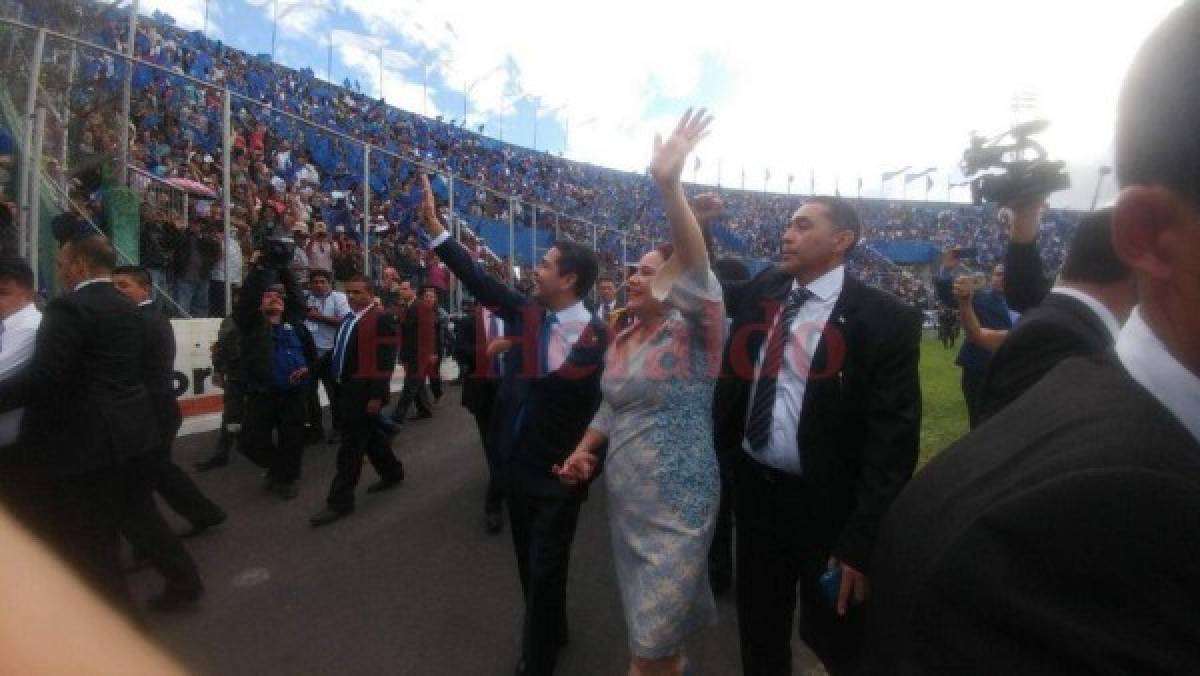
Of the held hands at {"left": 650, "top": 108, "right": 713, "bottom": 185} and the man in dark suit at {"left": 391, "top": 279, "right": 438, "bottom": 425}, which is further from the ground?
the held hands at {"left": 650, "top": 108, "right": 713, "bottom": 185}

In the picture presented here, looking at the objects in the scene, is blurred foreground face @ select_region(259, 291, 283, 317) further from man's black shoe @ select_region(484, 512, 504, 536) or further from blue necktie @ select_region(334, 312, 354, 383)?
man's black shoe @ select_region(484, 512, 504, 536)

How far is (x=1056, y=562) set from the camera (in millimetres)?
561

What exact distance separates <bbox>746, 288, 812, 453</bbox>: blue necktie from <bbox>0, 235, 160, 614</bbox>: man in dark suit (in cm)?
281

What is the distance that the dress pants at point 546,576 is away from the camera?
2701 millimetres

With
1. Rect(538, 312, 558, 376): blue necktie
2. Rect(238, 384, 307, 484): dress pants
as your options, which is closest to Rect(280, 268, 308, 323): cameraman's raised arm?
Rect(238, 384, 307, 484): dress pants

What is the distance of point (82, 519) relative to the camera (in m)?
2.95

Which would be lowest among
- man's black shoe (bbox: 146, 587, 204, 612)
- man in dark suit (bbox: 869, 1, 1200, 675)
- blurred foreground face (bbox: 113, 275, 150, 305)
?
man's black shoe (bbox: 146, 587, 204, 612)

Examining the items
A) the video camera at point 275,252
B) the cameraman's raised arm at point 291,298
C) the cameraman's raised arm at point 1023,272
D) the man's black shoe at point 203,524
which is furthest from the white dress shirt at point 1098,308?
the cameraman's raised arm at point 291,298

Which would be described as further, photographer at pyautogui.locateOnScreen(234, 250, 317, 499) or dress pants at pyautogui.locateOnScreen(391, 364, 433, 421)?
dress pants at pyautogui.locateOnScreen(391, 364, 433, 421)

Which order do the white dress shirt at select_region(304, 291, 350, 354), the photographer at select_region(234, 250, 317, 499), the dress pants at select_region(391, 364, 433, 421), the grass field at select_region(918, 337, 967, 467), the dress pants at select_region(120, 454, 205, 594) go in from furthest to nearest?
the dress pants at select_region(391, 364, 433, 421)
the white dress shirt at select_region(304, 291, 350, 354)
the grass field at select_region(918, 337, 967, 467)
the photographer at select_region(234, 250, 317, 499)
the dress pants at select_region(120, 454, 205, 594)

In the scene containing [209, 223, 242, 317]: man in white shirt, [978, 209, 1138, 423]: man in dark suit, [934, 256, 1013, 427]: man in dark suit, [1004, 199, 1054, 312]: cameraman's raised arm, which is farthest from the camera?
[209, 223, 242, 317]: man in white shirt

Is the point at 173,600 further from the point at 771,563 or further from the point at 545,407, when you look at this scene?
the point at 771,563

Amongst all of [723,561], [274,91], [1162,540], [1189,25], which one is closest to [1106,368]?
[1162,540]

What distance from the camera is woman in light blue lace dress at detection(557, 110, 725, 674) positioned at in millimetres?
2213
